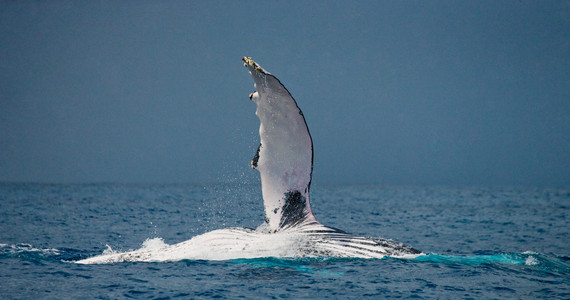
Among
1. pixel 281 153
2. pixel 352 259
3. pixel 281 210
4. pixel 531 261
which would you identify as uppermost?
pixel 281 153

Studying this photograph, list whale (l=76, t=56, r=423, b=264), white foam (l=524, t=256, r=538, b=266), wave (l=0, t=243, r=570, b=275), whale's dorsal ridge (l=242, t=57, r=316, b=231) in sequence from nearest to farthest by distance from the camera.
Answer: whale's dorsal ridge (l=242, t=57, r=316, b=231) < whale (l=76, t=56, r=423, b=264) < wave (l=0, t=243, r=570, b=275) < white foam (l=524, t=256, r=538, b=266)

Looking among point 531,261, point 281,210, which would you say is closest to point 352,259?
point 281,210

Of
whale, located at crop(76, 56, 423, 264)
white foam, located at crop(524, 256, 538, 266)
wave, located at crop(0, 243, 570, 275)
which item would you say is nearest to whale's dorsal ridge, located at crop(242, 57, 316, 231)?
whale, located at crop(76, 56, 423, 264)

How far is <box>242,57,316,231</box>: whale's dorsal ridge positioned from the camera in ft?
29.2

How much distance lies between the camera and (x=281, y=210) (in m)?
9.80

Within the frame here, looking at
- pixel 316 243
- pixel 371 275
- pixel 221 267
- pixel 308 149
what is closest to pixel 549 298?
pixel 371 275

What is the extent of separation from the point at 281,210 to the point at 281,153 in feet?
3.68

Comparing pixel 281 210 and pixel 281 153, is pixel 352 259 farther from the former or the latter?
pixel 281 153

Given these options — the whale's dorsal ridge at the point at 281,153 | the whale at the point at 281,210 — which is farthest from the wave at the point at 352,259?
the whale's dorsal ridge at the point at 281,153

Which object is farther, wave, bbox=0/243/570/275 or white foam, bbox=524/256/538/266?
white foam, bbox=524/256/538/266

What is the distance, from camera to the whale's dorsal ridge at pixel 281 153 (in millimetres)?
8906

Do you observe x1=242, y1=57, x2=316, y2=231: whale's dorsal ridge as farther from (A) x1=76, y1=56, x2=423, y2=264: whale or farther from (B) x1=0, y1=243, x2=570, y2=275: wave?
(B) x1=0, y1=243, x2=570, y2=275: wave

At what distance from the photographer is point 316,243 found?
9.86m

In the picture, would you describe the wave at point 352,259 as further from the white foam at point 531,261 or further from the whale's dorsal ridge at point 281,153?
the whale's dorsal ridge at point 281,153
